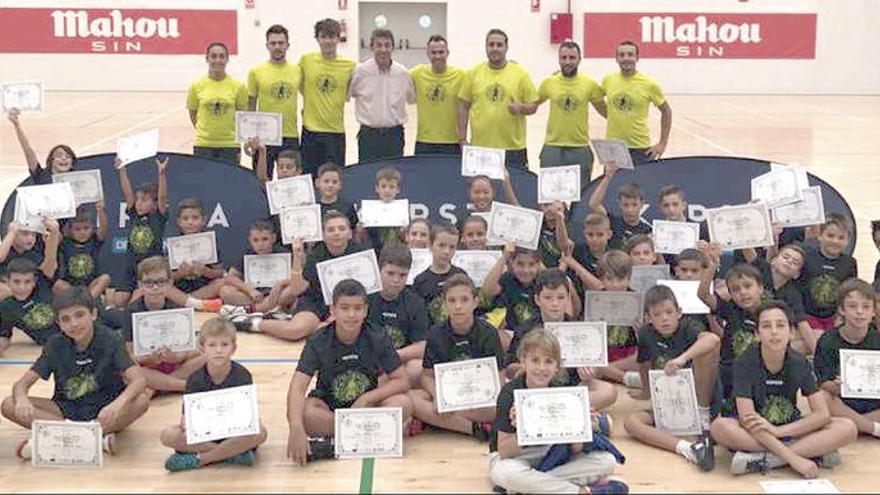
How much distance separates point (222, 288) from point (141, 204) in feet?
3.20

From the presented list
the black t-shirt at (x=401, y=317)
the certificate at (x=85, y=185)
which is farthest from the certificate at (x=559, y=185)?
the certificate at (x=85, y=185)

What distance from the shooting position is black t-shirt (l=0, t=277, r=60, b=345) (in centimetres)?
852

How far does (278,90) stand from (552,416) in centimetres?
677

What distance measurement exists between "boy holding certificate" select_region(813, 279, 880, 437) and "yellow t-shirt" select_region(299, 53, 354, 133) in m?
6.25

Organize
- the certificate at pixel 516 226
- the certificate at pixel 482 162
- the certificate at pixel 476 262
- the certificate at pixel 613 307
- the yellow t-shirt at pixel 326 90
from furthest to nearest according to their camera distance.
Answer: the yellow t-shirt at pixel 326 90 < the certificate at pixel 482 162 < the certificate at pixel 476 262 < the certificate at pixel 516 226 < the certificate at pixel 613 307

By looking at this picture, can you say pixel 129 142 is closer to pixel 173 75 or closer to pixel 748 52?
pixel 173 75

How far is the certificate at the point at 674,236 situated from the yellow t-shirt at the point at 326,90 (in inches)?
166

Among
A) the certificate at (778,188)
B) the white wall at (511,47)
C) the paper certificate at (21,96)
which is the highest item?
the white wall at (511,47)

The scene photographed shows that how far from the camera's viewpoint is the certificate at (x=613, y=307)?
7578 mm

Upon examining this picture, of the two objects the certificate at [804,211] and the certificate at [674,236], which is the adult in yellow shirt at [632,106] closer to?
the certificate at [804,211]

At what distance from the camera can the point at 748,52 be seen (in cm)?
2775

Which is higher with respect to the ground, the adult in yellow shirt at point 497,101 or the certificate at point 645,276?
the adult in yellow shirt at point 497,101

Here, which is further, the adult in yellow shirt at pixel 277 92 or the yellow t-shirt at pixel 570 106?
the adult in yellow shirt at pixel 277 92

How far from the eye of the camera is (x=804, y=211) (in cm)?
891
